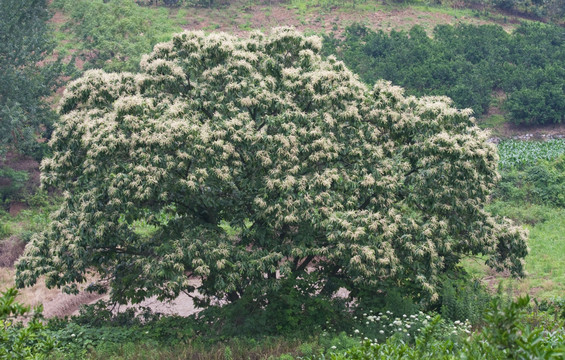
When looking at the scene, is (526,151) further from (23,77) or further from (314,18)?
(23,77)

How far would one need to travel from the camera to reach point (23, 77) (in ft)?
105

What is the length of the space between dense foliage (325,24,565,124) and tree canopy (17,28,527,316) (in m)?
29.0

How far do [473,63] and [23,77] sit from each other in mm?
34750

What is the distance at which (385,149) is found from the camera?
14.3 m

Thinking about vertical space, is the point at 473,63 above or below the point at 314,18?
below

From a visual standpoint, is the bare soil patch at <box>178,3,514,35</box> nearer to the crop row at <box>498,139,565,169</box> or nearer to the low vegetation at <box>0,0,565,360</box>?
the crop row at <box>498,139,565,169</box>

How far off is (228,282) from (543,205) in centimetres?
2020

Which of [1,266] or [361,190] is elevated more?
[361,190]

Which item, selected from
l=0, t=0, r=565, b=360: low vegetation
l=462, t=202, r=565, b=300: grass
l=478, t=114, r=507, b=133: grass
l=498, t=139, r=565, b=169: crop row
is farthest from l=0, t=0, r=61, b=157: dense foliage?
l=478, t=114, r=507, b=133: grass

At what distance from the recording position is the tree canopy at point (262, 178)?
12812 mm

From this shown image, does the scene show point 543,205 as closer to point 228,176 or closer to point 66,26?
point 228,176

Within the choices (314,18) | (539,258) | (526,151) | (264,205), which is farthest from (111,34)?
(539,258)

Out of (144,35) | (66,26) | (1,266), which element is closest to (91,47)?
(144,35)

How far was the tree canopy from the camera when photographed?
42.0 feet
